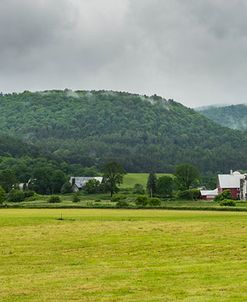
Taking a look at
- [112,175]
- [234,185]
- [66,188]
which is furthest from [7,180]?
[234,185]

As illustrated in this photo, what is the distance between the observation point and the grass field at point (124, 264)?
18.4 m

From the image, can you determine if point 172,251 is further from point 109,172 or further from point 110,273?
point 109,172

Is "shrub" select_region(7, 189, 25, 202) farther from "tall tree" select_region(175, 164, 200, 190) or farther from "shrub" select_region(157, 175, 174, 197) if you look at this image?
"tall tree" select_region(175, 164, 200, 190)

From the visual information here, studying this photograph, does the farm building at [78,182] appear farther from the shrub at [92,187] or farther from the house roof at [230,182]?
the house roof at [230,182]

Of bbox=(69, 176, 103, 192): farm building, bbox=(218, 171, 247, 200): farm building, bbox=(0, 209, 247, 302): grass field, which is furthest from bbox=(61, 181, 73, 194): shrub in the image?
bbox=(0, 209, 247, 302): grass field

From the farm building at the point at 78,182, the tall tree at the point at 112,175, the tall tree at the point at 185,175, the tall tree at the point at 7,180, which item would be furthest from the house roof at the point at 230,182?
the tall tree at the point at 7,180

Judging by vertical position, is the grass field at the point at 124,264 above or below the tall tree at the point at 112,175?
below

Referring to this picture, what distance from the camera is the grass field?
60.3ft

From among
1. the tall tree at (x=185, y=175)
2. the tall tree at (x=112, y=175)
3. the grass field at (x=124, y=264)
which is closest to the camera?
the grass field at (x=124, y=264)

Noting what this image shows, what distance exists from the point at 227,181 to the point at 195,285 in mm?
112924

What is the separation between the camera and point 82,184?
148875mm

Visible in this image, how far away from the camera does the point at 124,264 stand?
24719 mm

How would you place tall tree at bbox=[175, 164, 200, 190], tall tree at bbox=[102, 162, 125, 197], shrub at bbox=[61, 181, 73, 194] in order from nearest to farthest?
1. tall tree at bbox=[102, 162, 125, 197]
2. tall tree at bbox=[175, 164, 200, 190]
3. shrub at bbox=[61, 181, 73, 194]

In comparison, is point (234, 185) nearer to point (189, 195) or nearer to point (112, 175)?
point (189, 195)
